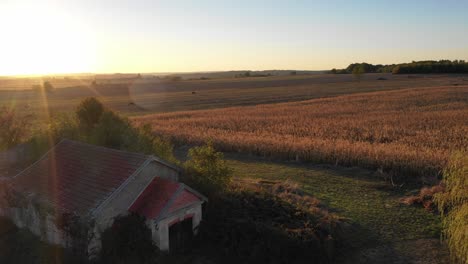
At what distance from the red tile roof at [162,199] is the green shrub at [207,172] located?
1.31 metres

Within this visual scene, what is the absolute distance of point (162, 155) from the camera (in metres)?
17.1

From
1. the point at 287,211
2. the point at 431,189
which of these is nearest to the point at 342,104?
the point at 431,189

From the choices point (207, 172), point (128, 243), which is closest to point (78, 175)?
point (128, 243)

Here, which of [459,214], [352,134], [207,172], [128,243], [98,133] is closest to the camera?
[459,214]

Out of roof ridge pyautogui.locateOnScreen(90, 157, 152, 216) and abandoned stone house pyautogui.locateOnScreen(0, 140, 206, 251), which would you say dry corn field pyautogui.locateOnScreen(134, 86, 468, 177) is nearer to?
abandoned stone house pyautogui.locateOnScreen(0, 140, 206, 251)

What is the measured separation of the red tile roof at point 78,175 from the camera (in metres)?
11.9

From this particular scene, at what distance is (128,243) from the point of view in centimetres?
1109

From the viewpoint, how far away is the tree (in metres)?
20.8

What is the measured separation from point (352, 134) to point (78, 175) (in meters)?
20.8

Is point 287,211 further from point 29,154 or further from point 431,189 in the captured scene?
point 29,154

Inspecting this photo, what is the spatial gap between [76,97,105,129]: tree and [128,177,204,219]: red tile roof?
32.6 ft

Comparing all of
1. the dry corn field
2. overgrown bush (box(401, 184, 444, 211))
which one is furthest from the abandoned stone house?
the dry corn field

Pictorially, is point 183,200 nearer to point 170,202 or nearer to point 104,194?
point 170,202

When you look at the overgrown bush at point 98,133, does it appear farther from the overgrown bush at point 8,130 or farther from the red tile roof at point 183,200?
the red tile roof at point 183,200
